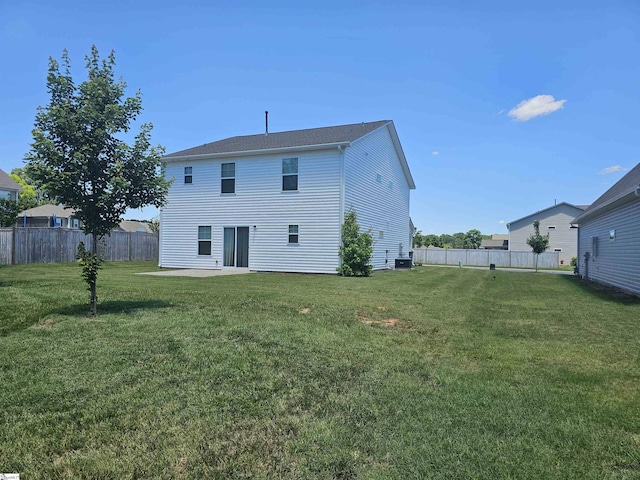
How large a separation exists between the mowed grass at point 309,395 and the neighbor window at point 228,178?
36.1 ft

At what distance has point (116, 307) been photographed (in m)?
7.07

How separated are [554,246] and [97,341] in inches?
1932

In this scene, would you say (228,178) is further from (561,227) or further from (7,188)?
(561,227)

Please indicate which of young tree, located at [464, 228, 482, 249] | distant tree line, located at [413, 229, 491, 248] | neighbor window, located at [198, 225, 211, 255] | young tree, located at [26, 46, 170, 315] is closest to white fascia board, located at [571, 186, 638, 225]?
young tree, located at [26, 46, 170, 315]

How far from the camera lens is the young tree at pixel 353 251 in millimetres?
15328

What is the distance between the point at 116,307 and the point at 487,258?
40.8 meters

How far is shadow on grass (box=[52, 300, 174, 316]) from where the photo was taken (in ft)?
21.5

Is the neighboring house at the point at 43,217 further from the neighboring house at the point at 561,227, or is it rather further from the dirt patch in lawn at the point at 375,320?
the neighboring house at the point at 561,227

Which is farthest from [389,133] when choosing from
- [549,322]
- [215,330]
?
[215,330]

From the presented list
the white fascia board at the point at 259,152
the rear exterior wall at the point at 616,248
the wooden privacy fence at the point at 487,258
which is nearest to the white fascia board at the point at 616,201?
the rear exterior wall at the point at 616,248

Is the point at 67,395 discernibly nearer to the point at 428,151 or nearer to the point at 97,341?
the point at 97,341

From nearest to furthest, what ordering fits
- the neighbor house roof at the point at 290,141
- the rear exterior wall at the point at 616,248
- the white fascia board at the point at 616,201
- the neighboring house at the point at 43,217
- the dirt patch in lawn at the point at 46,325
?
the dirt patch in lawn at the point at 46,325 → the white fascia board at the point at 616,201 → the rear exterior wall at the point at 616,248 → the neighbor house roof at the point at 290,141 → the neighboring house at the point at 43,217

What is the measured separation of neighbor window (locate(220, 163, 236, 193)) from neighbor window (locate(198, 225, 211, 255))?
202 cm

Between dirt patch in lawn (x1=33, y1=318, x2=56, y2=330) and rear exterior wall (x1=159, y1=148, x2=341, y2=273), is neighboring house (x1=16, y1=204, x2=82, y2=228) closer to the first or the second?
rear exterior wall (x1=159, y1=148, x2=341, y2=273)
